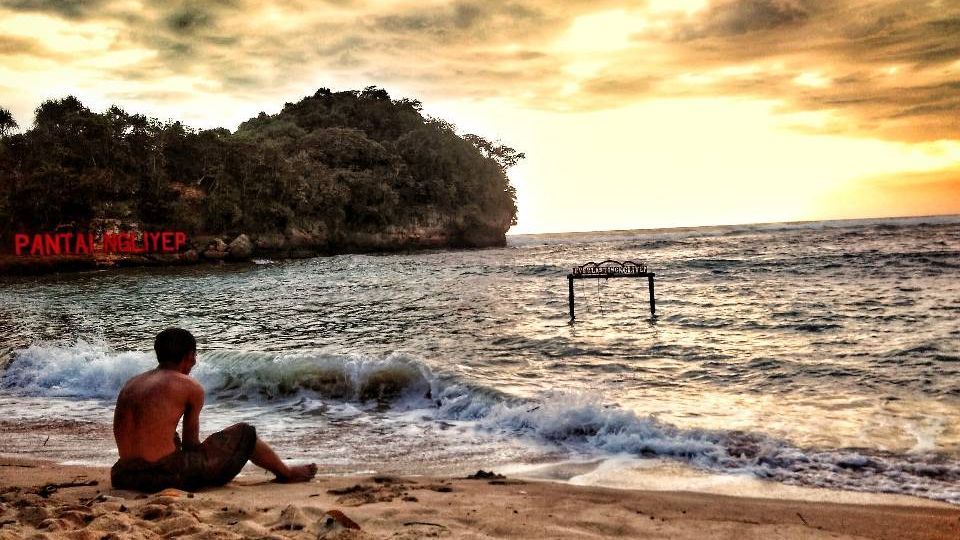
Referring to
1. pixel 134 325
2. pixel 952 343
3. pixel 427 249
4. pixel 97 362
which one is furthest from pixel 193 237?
pixel 952 343

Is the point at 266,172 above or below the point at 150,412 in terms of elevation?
above

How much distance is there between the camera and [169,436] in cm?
457

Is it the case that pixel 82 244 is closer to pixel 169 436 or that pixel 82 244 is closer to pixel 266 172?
pixel 266 172

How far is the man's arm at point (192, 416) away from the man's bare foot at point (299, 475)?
0.74 m

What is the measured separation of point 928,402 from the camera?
280 inches

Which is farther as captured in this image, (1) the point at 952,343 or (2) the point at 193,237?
(2) the point at 193,237

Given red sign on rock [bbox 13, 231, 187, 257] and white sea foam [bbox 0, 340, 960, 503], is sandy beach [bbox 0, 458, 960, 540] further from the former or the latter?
red sign on rock [bbox 13, 231, 187, 257]

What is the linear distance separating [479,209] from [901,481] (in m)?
72.5

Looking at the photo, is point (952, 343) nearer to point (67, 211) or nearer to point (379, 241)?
point (67, 211)

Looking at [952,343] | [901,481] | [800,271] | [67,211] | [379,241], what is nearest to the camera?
[901,481]

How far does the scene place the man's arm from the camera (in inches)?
181

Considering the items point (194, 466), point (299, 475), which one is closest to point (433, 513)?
point (299, 475)

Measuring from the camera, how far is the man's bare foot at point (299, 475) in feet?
16.4

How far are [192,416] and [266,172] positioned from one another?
5389 cm
